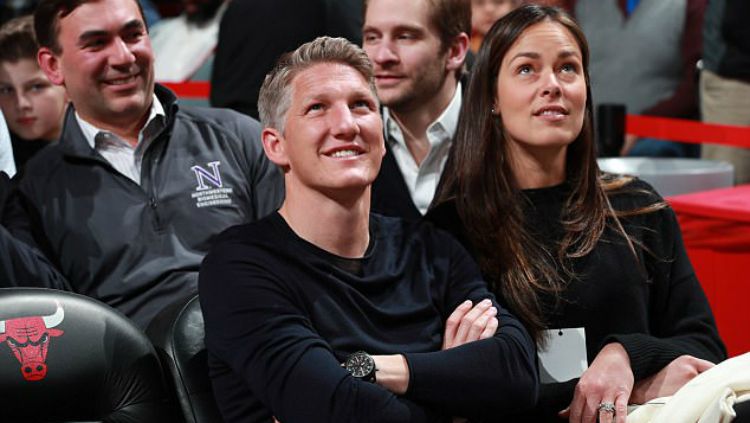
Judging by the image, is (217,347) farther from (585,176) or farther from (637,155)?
(637,155)

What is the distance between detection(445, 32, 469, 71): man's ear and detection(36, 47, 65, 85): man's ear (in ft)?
3.70

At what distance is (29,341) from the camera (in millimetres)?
2270

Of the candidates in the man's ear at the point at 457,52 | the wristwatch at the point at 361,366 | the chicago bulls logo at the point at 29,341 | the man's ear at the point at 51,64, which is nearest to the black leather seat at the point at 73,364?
the chicago bulls logo at the point at 29,341

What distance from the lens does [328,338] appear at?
2.31m

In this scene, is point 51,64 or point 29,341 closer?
point 29,341

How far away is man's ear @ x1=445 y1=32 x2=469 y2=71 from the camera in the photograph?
3484 mm

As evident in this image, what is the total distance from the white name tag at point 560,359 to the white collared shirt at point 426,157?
699mm

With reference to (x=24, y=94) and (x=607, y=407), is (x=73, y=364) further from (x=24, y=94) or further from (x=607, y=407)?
(x=24, y=94)

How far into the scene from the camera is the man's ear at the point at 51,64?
3178 millimetres

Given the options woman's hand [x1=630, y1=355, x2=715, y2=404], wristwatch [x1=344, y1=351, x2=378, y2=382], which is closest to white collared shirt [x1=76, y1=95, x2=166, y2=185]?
wristwatch [x1=344, y1=351, x2=378, y2=382]

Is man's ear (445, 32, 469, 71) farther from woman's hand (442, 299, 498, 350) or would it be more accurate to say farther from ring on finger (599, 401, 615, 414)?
ring on finger (599, 401, 615, 414)

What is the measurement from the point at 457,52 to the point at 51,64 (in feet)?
3.92

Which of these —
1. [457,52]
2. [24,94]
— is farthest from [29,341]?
[24,94]

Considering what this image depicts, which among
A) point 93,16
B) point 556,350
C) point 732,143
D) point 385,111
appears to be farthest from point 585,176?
point 732,143
